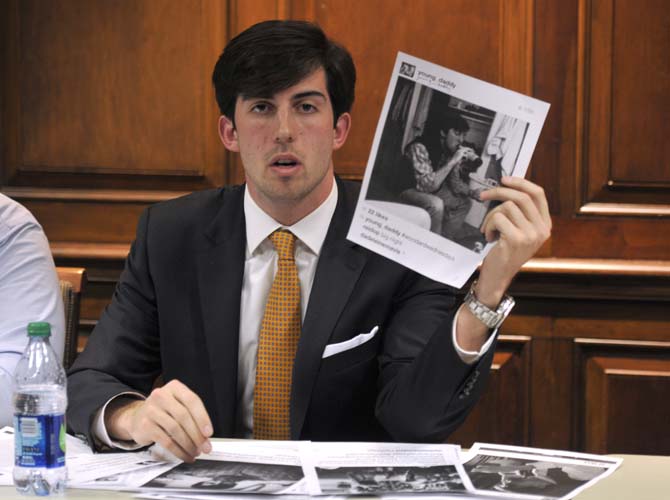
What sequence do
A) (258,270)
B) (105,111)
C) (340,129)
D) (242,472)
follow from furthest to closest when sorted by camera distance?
(105,111), (340,129), (258,270), (242,472)

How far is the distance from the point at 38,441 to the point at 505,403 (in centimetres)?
198

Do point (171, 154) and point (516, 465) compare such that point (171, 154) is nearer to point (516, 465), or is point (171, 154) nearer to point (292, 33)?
point (292, 33)

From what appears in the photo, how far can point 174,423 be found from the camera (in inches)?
61.3

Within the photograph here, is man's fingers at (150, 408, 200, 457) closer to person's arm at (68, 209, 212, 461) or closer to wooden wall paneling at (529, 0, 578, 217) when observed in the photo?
person's arm at (68, 209, 212, 461)

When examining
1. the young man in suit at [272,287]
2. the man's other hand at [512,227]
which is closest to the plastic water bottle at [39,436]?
the young man in suit at [272,287]

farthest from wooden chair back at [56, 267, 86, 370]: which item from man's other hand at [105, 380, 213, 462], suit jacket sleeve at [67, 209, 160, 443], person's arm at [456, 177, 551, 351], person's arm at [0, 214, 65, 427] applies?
person's arm at [456, 177, 551, 351]

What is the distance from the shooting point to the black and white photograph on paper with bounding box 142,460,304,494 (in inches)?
56.1

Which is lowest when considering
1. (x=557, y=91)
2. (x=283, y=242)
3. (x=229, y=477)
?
(x=229, y=477)

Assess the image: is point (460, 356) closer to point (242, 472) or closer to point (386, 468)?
point (386, 468)

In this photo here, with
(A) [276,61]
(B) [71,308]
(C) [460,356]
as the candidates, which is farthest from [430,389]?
(B) [71,308]

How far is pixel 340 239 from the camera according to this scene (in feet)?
6.65

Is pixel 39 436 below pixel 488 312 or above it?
below

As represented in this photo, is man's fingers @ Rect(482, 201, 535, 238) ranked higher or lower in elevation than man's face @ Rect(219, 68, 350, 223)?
lower

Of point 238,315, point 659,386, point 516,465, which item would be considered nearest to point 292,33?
point 238,315
